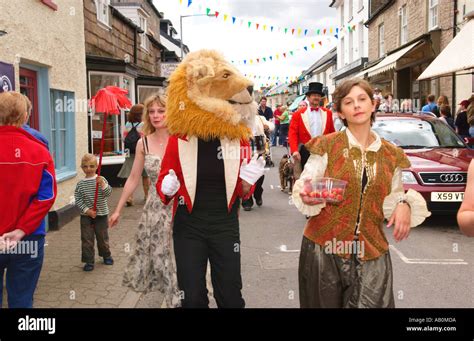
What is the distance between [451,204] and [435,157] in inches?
37.6

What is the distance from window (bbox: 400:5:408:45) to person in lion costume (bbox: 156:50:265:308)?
20.4 metres

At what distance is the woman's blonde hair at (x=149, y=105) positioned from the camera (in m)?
4.48

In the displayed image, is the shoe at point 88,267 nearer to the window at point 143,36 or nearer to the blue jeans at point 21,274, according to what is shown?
the blue jeans at point 21,274

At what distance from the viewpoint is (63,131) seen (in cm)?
938

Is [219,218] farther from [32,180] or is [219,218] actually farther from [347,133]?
[32,180]

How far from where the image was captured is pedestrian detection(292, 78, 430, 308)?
113 inches

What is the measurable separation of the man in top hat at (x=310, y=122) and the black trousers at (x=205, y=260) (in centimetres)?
512

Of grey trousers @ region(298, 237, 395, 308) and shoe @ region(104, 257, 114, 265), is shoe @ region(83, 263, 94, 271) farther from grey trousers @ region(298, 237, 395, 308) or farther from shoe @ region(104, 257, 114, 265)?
grey trousers @ region(298, 237, 395, 308)

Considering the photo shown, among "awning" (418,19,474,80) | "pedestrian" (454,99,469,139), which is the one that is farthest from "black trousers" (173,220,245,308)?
"awning" (418,19,474,80)

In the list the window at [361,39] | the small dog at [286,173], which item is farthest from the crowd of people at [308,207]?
the window at [361,39]

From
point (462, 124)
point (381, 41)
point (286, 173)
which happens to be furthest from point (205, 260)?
point (381, 41)

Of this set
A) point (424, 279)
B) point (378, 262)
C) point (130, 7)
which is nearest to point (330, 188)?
point (378, 262)

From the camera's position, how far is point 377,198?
2896 millimetres

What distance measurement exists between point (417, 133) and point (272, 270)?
15.4 ft
